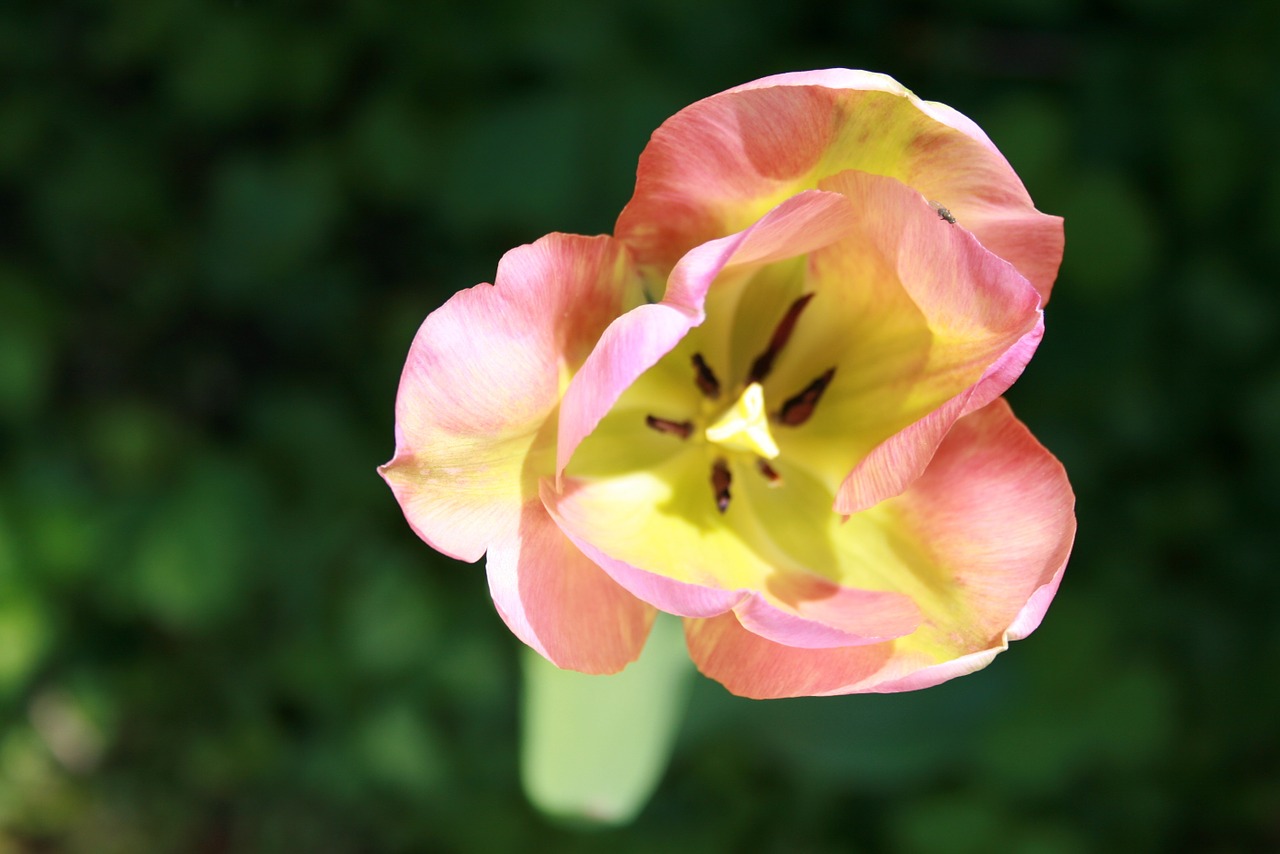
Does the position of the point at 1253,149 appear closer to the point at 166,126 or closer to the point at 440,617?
the point at 440,617

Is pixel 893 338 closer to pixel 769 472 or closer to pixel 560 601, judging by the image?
pixel 769 472

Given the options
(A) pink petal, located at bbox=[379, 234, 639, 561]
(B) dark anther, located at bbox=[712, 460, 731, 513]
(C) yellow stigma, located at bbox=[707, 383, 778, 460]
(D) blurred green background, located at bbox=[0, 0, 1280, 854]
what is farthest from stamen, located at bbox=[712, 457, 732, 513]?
(D) blurred green background, located at bbox=[0, 0, 1280, 854]

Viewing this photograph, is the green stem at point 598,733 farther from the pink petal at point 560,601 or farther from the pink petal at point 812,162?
the pink petal at point 812,162

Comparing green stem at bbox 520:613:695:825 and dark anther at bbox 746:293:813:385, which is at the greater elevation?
dark anther at bbox 746:293:813:385

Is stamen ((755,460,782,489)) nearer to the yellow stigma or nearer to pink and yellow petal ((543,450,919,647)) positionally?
pink and yellow petal ((543,450,919,647))

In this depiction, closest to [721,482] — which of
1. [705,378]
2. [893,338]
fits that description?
[705,378]

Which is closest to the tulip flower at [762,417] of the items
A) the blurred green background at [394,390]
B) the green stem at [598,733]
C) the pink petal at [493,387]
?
the pink petal at [493,387]

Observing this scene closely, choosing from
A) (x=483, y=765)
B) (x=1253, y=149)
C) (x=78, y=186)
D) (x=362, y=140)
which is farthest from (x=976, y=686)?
(x=78, y=186)
